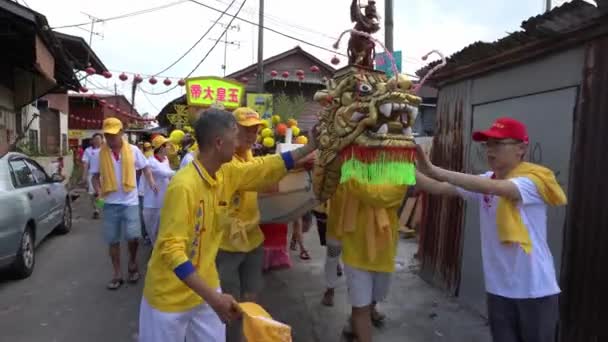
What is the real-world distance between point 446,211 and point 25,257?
5144mm

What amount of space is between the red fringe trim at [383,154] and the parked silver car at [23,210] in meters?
4.24

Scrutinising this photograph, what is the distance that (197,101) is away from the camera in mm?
7992

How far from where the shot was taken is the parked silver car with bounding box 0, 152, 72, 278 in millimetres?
5012

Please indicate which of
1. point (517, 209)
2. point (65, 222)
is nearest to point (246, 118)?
point (517, 209)

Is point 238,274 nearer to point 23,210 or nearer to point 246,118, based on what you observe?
point 246,118

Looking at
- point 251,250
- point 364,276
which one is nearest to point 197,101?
point 251,250

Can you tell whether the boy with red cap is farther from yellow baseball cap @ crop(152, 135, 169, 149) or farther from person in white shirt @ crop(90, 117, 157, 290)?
yellow baseball cap @ crop(152, 135, 169, 149)

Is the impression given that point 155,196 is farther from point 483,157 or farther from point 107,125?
point 483,157

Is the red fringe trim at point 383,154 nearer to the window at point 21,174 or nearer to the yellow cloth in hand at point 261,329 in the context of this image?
the yellow cloth in hand at point 261,329

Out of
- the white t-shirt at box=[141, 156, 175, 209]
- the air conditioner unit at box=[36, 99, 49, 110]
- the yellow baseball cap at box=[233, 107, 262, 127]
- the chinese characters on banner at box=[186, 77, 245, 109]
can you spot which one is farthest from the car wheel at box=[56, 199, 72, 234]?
the air conditioner unit at box=[36, 99, 49, 110]

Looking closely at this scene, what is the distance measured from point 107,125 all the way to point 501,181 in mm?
4370

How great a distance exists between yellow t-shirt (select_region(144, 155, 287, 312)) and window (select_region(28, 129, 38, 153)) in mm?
12624

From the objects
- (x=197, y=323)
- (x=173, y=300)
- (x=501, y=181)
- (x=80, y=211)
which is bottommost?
(x=80, y=211)

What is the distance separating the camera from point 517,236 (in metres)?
2.39
